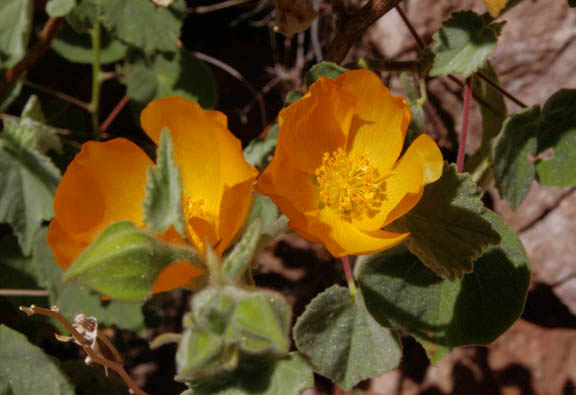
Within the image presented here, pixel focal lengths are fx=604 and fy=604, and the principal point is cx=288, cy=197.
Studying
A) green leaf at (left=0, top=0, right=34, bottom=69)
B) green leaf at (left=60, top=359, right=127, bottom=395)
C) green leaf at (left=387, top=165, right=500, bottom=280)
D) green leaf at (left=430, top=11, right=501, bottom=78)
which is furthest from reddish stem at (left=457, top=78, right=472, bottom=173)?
green leaf at (left=60, top=359, right=127, bottom=395)

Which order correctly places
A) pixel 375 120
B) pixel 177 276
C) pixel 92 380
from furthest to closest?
pixel 92 380 < pixel 375 120 < pixel 177 276

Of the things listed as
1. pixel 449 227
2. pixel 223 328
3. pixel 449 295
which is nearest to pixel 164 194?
pixel 223 328

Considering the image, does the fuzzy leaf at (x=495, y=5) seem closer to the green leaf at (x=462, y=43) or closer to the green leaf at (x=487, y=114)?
the green leaf at (x=462, y=43)

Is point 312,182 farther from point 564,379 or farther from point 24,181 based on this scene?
point 564,379

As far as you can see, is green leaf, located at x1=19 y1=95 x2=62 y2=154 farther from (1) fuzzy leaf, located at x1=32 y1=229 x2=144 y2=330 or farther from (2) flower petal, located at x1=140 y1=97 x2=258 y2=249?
(2) flower petal, located at x1=140 y1=97 x2=258 y2=249

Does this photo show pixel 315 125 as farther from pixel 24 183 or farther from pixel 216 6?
pixel 216 6

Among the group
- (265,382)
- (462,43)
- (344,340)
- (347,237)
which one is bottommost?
(344,340)
